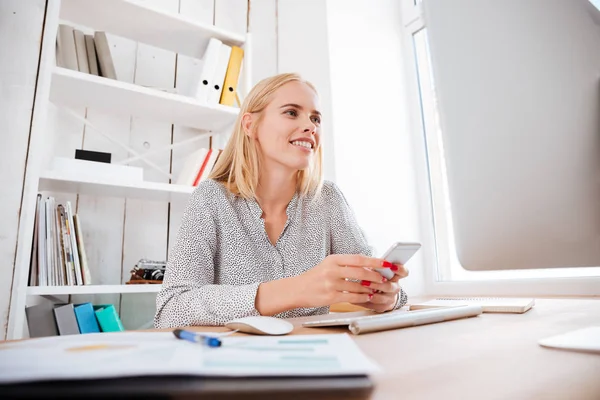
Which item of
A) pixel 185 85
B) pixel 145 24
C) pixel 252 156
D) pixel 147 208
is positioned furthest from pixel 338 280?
pixel 185 85

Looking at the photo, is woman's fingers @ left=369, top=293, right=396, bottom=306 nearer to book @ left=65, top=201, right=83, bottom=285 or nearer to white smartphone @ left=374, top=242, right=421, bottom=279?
white smartphone @ left=374, top=242, right=421, bottom=279

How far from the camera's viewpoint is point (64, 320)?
124 centimetres

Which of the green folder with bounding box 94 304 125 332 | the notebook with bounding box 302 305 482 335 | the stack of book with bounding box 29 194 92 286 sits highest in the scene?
the stack of book with bounding box 29 194 92 286

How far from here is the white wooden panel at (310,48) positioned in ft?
5.83

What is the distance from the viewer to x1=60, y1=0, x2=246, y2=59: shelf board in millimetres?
1531

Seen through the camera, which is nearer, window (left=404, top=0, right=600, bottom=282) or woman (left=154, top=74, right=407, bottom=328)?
woman (left=154, top=74, right=407, bottom=328)

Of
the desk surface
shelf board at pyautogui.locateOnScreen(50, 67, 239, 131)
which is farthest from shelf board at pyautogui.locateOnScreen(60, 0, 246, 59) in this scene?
the desk surface

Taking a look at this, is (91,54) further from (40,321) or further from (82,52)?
(40,321)

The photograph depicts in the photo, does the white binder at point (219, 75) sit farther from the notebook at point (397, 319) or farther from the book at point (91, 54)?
the notebook at point (397, 319)

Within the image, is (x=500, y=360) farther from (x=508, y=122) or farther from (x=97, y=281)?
(x=97, y=281)

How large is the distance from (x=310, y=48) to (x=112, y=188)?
1.14 meters

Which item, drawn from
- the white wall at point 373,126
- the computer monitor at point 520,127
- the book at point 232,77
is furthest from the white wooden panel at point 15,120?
the computer monitor at point 520,127

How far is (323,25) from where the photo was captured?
1.87 meters

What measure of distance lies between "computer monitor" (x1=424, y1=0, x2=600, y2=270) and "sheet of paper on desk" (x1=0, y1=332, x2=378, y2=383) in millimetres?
224
